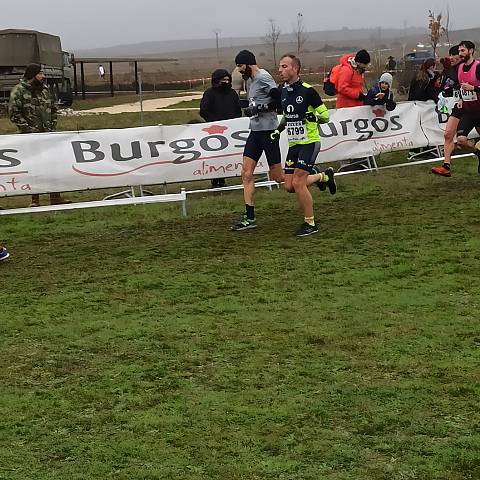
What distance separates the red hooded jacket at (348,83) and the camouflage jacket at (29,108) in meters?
4.68

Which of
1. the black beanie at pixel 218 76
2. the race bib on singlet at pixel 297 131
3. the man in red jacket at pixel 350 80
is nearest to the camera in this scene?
the race bib on singlet at pixel 297 131

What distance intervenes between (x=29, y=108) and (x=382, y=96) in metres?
5.50

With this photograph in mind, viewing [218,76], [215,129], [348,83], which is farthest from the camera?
[348,83]

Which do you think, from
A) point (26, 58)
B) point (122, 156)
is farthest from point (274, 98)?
point (26, 58)

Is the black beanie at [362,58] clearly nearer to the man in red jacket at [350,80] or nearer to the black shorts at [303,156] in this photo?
the man in red jacket at [350,80]

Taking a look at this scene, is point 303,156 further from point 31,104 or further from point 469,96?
point 31,104

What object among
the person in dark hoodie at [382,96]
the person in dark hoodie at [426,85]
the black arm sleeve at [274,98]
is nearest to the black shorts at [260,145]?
the black arm sleeve at [274,98]

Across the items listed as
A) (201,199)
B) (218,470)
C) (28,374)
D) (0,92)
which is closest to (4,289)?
(28,374)

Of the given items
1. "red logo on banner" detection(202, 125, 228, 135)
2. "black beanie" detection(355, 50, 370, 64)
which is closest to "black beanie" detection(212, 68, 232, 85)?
"red logo on banner" detection(202, 125, 228, 135)

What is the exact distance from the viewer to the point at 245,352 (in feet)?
17.3

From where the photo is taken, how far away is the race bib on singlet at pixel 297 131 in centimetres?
837

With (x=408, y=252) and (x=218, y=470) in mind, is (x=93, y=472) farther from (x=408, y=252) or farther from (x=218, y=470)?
(x=408, y=252)

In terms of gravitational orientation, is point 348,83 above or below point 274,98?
above

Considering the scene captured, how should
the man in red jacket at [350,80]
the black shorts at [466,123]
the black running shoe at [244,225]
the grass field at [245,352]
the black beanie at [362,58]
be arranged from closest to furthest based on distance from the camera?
the grass field at [245,352] < the black running shoe at [244,225] < the black shorts at [466,123] < the black beanie at [362,58] < the man in red jacket at [350,80]
